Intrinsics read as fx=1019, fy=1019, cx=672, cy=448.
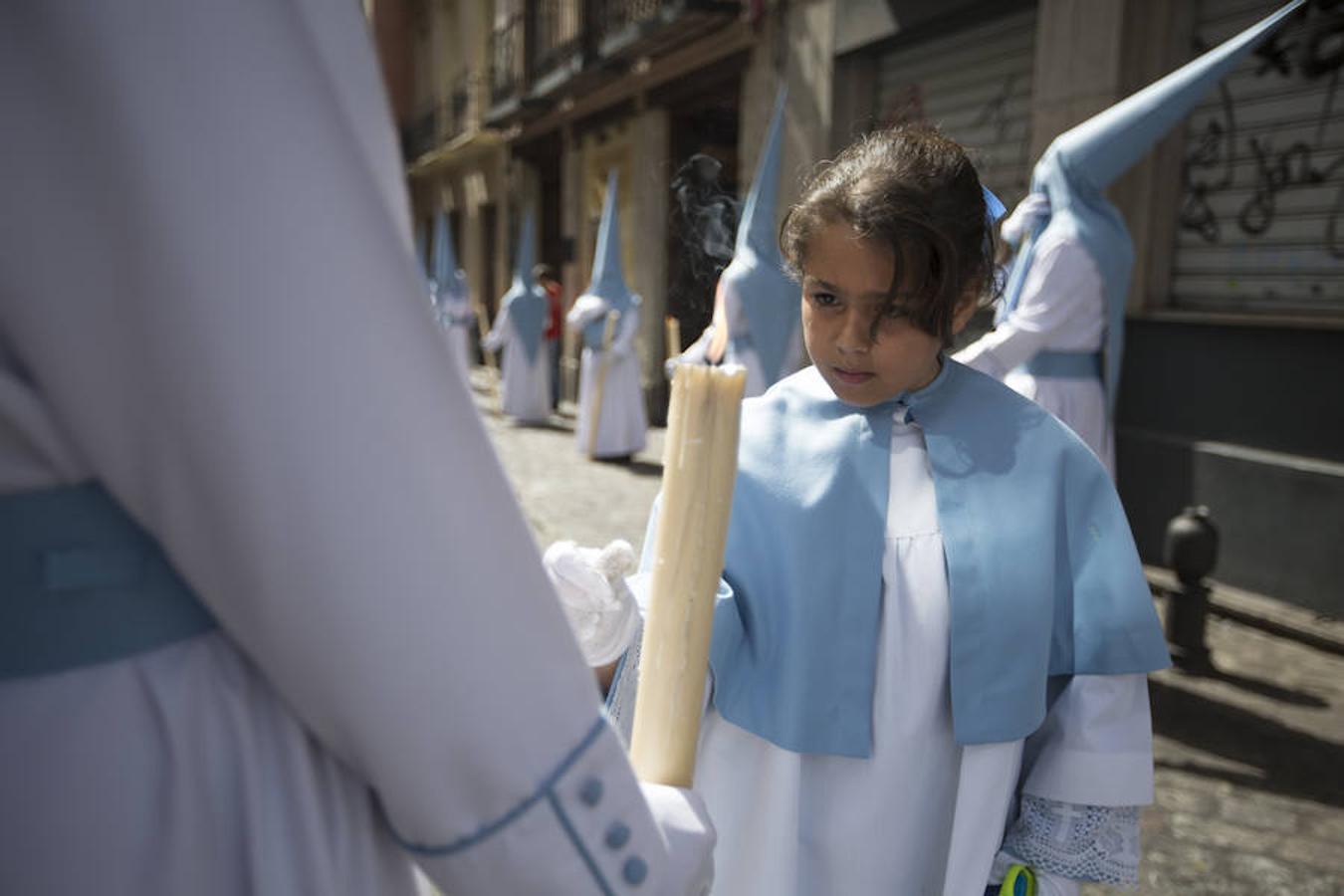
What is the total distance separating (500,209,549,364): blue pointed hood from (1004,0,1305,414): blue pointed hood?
9.05 metres

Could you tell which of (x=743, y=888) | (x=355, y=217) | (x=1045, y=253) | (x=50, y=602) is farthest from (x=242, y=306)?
(x=1045, y=253)

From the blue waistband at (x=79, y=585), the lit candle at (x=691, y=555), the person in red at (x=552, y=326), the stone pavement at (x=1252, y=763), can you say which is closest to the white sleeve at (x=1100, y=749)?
the lit candle at (x=691, y=555)

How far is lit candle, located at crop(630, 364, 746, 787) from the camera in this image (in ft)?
2.70

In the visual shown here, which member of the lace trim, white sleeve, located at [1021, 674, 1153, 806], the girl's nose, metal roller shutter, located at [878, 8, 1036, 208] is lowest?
the lace trim

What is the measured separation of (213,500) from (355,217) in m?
0.18

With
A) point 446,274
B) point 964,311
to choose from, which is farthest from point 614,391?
point 964,311

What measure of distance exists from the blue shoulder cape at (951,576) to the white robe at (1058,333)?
257 centimetres

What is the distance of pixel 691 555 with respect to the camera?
2.72 feet

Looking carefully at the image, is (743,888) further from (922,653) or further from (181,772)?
(181,772)

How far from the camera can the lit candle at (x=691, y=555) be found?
822 millimetres

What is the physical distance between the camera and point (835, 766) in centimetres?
153

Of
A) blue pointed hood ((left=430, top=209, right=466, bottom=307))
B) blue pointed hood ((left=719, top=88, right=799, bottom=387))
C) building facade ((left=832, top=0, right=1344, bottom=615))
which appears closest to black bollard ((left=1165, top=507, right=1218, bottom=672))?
building facade ((left=832, top=0, right=1344, bottom=615))

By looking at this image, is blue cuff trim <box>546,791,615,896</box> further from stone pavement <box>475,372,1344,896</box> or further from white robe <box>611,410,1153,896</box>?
stone pavement <box>475,372,1344,896</box>

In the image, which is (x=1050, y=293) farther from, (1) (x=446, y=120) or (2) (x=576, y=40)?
(1) (x=446, y=120)
